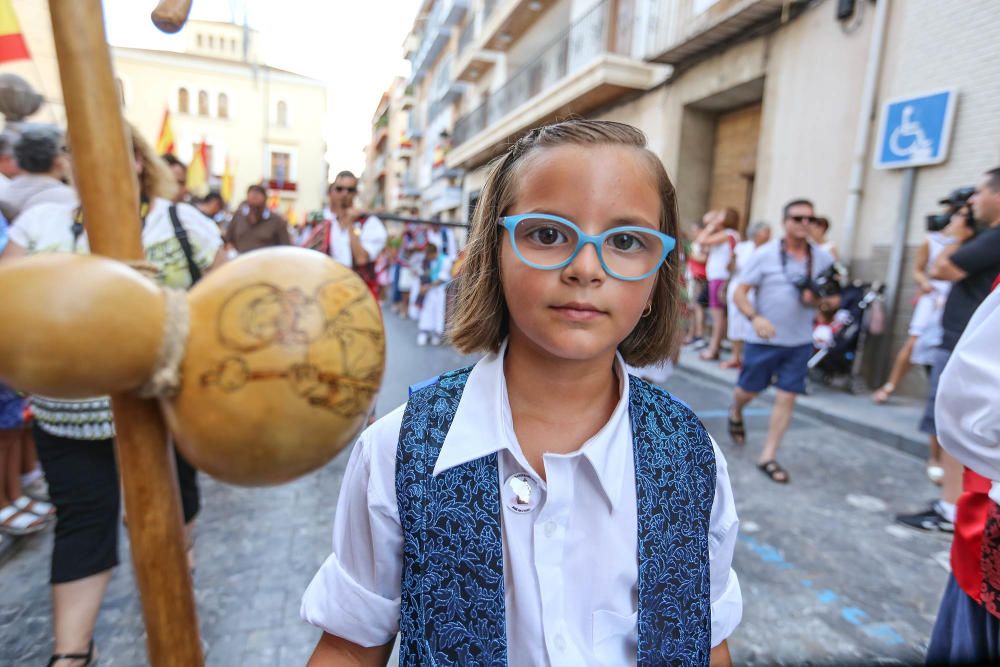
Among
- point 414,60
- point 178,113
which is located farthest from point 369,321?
point 178,113

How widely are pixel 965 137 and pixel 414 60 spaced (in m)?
35.1

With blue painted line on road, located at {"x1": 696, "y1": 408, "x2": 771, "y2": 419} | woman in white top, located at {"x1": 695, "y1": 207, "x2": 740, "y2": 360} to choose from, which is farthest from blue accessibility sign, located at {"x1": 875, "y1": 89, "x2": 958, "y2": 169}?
blue painted line on road, located at {"x1": 696, "y1": 408, "x2": 771, "y2": 419}

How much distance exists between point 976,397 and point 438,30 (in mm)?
29975

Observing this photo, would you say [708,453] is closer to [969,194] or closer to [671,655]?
[671,655]

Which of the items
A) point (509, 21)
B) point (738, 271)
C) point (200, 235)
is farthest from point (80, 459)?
point (509, 21)

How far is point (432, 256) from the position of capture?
10.4 meters

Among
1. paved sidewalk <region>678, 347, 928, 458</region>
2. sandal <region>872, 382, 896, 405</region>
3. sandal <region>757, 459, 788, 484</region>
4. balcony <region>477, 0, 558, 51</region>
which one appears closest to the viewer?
sandal <region>757, 459, 788, 484</region>

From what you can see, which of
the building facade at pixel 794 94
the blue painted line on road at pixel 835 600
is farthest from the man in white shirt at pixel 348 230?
the blue painted line on road at pixel 835 600

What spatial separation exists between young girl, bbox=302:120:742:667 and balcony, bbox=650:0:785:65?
8.41 meters

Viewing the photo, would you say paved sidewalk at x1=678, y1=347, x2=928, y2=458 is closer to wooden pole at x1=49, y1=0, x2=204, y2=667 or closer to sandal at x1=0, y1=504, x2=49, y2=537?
wooden pole at x1=49, y1=0, x2=204, y2=667

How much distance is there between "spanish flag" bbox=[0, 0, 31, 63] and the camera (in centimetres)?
89

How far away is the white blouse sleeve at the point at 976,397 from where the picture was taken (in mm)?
1217

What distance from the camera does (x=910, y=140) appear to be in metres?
6.11

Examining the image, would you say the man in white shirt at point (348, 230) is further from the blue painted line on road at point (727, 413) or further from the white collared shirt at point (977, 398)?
the white collared shirt at point (977, 398)
